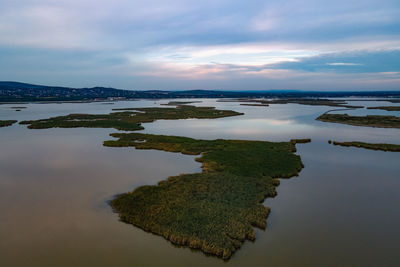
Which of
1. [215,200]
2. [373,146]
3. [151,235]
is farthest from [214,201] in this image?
[373,146]

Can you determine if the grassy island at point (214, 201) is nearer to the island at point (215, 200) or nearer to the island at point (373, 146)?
the island at point (215, 200)

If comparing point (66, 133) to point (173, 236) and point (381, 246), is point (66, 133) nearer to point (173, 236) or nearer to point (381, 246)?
point (173, 236)

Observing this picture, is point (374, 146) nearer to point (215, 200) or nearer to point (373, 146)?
point (373, 146)

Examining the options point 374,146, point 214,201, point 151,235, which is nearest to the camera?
point 151,235

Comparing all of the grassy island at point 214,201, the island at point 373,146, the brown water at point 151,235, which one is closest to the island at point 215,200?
the grassy island at point 214,201

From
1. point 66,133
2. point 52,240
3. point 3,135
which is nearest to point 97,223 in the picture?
point 52,240

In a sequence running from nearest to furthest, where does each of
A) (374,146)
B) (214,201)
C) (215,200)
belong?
1. (214,201)
2. (215,200)
3. (374,146)
